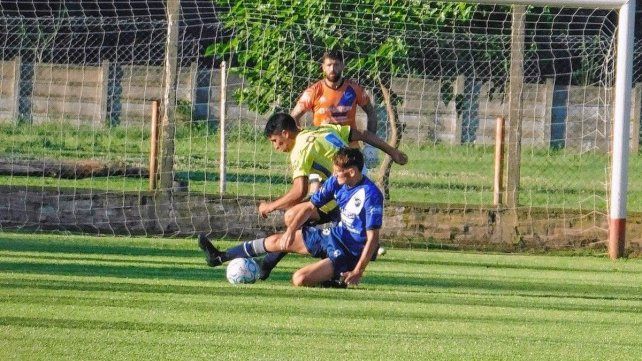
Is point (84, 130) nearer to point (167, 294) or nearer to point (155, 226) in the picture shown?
point (155, 226)

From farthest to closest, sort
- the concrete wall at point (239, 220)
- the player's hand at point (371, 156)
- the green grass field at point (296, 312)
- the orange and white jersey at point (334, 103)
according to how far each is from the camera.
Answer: the player's hand at point (371, 156), the concrete wall at point (239, 220), the orange and white jersey at point (334, 103), the green grass field at point (296, 312)

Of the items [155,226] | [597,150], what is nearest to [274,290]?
[155,226]

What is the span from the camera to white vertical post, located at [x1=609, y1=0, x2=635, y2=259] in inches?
582

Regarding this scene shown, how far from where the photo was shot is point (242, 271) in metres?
10.6

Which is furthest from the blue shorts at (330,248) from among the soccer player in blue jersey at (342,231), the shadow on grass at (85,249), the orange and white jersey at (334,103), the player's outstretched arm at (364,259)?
the orange and white jersey at (334,103)

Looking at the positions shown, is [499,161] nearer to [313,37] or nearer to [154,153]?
[313,37]

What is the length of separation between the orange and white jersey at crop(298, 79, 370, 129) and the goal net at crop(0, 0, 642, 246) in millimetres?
2109

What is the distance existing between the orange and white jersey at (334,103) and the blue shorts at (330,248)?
9.00 feet

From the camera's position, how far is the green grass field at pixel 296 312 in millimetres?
7188

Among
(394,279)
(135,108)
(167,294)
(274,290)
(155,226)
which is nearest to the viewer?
(167,294)

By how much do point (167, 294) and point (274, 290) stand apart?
0.95 meters

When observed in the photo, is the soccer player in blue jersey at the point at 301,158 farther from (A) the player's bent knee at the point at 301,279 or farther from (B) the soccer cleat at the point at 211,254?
(A) the player's bent knee at the point at 301,279

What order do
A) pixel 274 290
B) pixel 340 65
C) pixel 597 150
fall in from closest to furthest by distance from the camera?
pixel 274 290, pixel 340 65, pixel 597 150

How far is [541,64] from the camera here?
17.2 meters
